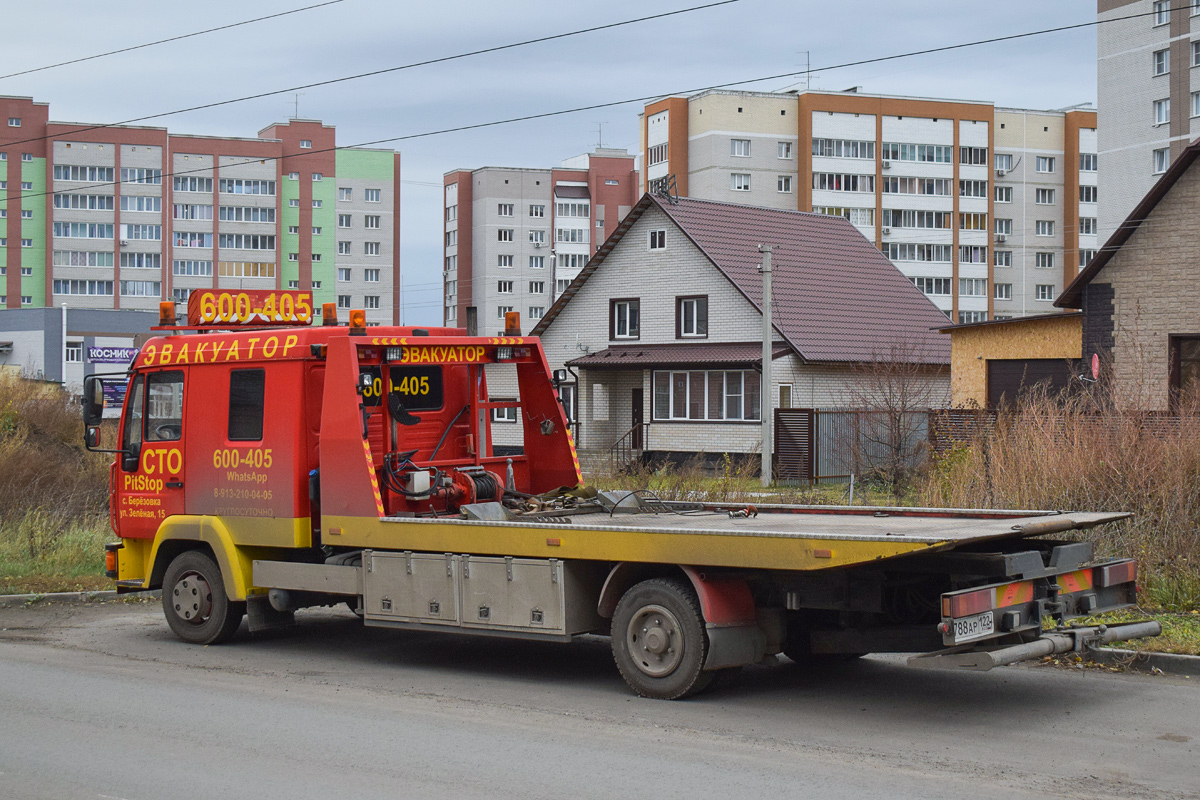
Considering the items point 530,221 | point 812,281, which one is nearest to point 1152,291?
point 812,281

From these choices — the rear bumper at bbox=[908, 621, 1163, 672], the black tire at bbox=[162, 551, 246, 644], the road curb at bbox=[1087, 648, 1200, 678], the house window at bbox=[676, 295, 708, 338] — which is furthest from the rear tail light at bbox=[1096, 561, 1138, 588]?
the house window at bbox=[676, 295, 708, 338]

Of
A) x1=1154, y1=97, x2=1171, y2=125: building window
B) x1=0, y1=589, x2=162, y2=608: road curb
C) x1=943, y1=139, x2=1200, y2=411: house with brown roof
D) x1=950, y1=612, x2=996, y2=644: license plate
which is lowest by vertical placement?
x1=0, y1=589, x2=162, y2=608: road curb

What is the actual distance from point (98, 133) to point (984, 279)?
2661 inches

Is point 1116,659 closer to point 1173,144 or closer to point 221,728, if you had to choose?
point 221,728

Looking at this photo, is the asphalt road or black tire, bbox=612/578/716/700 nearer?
the asphalt road

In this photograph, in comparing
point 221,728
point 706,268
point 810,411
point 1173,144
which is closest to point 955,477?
point 221,728

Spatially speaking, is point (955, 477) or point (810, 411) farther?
point (810, 411)

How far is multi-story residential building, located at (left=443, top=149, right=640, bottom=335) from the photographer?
108000mm

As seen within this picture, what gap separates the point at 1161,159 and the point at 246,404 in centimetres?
6416

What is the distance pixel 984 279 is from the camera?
89.0 m

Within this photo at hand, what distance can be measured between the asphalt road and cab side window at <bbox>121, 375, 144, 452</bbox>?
1.93 meters

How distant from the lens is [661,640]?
837cm

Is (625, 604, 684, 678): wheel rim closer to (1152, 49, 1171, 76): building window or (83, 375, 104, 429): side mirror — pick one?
(83, 375, 104, 429): side mirror

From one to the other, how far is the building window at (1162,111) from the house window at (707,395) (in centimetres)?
3986
